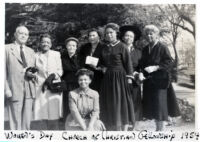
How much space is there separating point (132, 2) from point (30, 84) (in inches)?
53.4

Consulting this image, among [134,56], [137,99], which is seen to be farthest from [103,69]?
[137,99]

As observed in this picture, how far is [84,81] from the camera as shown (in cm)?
354

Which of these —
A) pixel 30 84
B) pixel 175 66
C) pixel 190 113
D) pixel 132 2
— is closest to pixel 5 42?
pixel 30 84

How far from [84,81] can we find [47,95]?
412 millimetres

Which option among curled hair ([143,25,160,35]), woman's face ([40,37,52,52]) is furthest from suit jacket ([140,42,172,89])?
woman's face ([40,37,52,52])

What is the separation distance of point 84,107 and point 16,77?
30.0 inches

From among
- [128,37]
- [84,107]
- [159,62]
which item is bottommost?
[84,107]

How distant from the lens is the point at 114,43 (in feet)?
11.8

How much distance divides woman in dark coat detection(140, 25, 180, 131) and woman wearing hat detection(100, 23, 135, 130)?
167 mm

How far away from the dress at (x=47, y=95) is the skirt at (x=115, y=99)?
45 cm

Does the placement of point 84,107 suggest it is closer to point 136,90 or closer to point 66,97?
A: point 66,97

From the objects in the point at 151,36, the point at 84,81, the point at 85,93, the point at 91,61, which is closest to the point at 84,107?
the point at 85,93

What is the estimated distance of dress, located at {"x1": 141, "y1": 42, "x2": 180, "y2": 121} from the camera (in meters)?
3.58

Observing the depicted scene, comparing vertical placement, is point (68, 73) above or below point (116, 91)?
above
